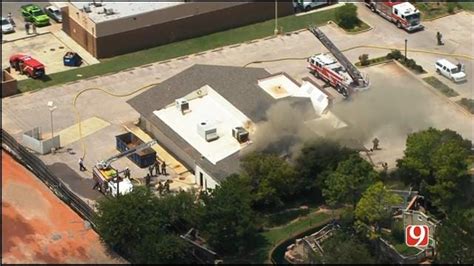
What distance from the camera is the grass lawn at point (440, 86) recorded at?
254 ft

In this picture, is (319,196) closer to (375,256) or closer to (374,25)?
(375,256)

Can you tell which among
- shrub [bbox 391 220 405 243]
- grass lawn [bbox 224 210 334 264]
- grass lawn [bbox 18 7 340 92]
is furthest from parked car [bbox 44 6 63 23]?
shrub [bbox 391 220 405 243]

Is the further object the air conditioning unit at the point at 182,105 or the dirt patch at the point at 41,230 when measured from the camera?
the air conditioning unit at the point at 182,105

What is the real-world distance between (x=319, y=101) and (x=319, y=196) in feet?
20.9

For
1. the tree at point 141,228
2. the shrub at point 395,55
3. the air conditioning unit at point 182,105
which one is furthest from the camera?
the shrub at point 395,55

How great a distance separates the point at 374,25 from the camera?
285 feet

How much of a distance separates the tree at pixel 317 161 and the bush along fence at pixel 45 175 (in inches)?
429

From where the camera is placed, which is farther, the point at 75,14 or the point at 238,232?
the point at 75,14

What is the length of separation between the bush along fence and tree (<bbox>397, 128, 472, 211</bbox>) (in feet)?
53.8

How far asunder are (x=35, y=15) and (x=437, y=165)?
34.2 metres

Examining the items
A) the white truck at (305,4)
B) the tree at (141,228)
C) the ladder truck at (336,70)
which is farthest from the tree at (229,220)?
the white truck at (305,4)

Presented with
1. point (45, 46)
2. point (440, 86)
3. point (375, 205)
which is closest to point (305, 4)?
point (440, 86)

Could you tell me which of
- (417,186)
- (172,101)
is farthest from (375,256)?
(172,101)

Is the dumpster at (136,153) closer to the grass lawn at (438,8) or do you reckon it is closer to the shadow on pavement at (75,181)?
the shadow on pavement at (75,181)
